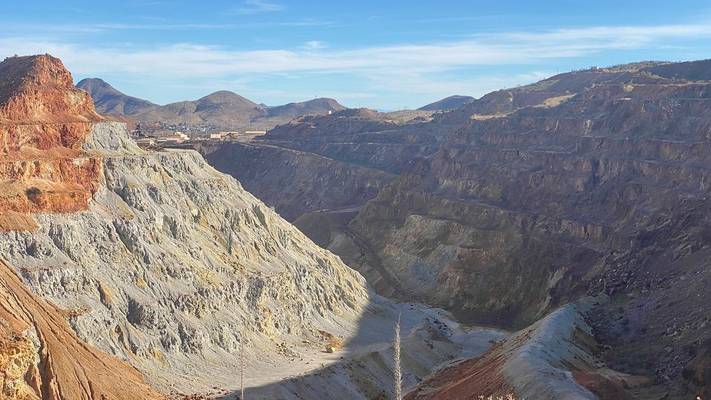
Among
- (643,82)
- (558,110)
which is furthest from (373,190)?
(643,82)

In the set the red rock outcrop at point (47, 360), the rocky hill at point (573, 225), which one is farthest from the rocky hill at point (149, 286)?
the rocky hill at point (573, 225)

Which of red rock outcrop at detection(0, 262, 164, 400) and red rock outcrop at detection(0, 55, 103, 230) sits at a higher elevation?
red rock outcrop at detection(0, 55, 103, 230)

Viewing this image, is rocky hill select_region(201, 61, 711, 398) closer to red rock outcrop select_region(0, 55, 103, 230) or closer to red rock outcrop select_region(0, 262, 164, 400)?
red rock outcrop select_region(0, 262, 164, 400)

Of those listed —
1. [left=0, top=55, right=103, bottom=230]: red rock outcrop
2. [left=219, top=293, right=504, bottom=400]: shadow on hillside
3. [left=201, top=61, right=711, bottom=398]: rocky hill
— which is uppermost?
[left=0, top=55, right=103, bottom=230]: red rock outcrop

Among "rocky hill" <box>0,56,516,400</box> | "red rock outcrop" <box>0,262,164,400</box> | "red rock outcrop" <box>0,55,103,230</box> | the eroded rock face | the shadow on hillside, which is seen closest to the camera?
"red rock outcrop" <box>0,262,164,400</box>

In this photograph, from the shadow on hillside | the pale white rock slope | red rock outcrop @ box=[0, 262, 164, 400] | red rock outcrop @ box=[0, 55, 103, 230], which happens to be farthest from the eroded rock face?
the shadow on hillside

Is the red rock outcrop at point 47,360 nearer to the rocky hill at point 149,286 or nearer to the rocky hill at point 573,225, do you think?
the rocky hill at point 149,286

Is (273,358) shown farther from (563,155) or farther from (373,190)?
(373,190)
